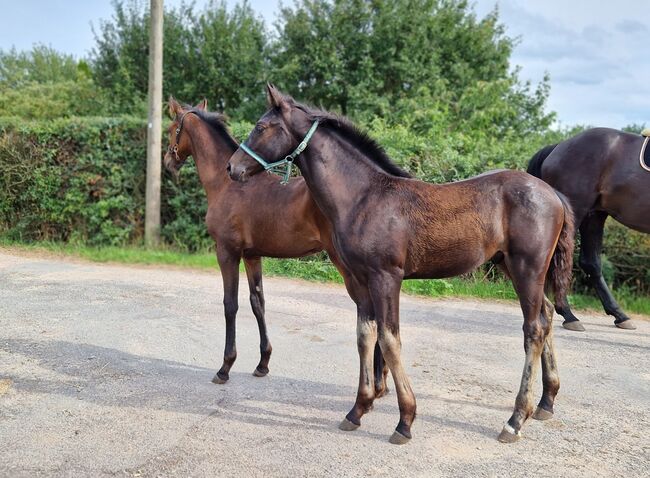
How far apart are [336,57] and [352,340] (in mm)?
13704

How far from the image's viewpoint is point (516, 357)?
554 cm

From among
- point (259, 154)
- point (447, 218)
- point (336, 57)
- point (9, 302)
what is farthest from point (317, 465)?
point (336, 57)

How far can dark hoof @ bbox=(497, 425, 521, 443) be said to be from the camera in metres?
3.69

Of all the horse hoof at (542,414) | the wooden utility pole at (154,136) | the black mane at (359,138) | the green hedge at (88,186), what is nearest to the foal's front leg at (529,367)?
the horse hoof at (542,414)

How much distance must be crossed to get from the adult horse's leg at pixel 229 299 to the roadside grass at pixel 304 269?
429 centimetres

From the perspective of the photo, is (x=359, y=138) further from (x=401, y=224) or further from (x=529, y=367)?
(x=529, y=367)

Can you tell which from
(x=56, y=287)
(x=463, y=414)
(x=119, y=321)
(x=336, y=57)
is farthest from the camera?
(x=336, y=57)

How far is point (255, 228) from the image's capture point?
187 inches

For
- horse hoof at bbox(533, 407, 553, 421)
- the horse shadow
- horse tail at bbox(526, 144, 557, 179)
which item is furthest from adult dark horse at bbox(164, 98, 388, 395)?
horse tail at bbox(526, 144, 557, 179)

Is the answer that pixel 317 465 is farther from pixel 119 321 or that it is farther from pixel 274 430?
pixel 119 321

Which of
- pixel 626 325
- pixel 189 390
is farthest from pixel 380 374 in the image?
pixel 626 325

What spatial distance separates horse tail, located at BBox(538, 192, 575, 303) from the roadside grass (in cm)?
417

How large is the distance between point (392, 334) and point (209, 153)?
262cm

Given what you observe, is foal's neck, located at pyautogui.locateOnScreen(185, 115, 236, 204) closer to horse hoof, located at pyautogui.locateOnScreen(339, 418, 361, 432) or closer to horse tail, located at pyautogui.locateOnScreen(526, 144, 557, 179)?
horse hoof, located at pyautogui.locateOnScreen(339, 418, 361, 432)
